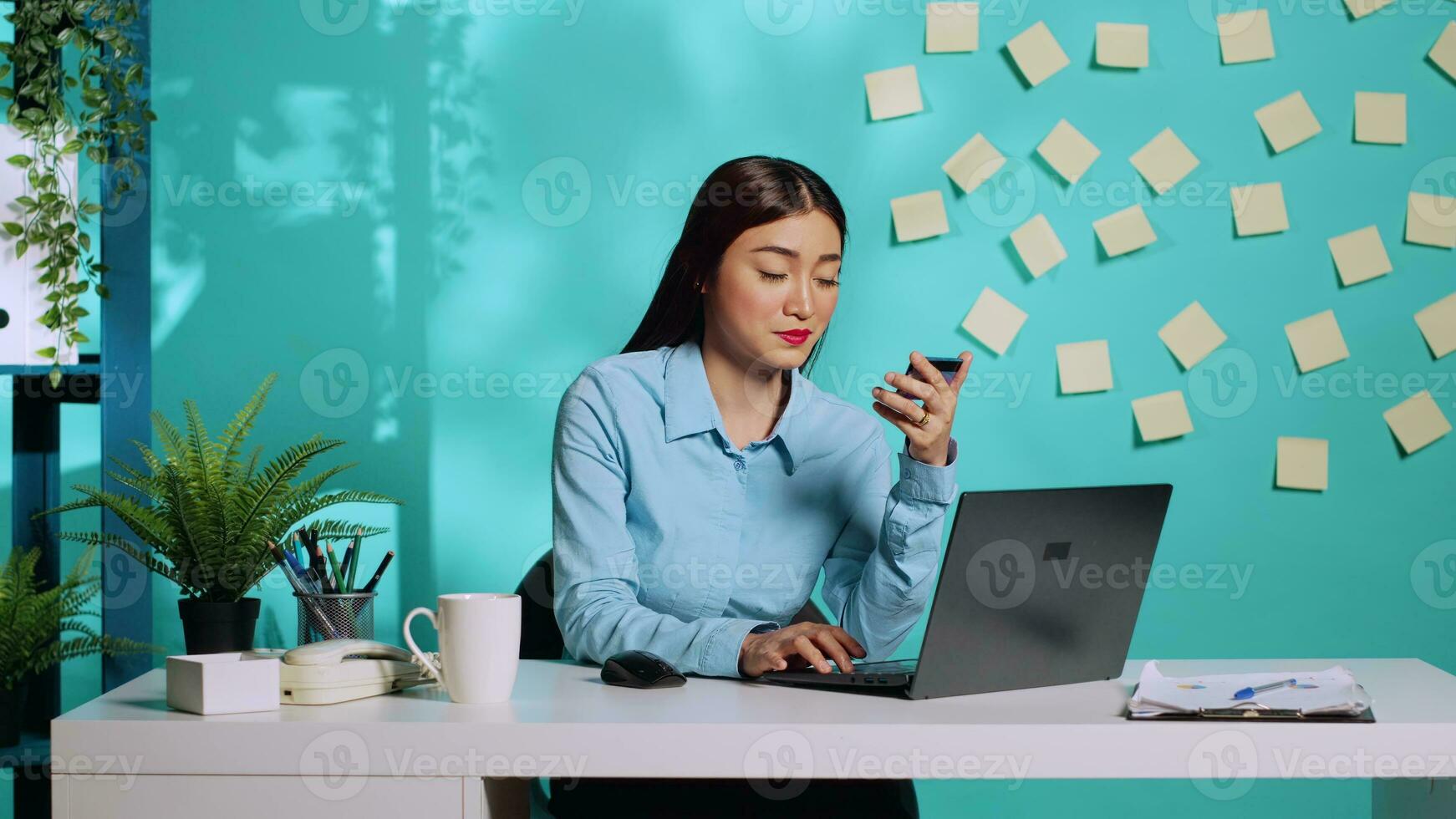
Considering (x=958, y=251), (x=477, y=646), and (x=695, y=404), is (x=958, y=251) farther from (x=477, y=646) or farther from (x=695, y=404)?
(x=477, y=646)

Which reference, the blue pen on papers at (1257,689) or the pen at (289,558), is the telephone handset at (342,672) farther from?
the blue pen on papers at (1257,689)

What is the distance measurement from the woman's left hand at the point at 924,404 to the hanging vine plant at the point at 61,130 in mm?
1223

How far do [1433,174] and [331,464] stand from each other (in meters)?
2.00

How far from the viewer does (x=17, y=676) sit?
5.56ft

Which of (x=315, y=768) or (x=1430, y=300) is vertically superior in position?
Result: (x=1430, y=300)

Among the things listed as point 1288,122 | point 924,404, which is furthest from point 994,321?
point 924,404

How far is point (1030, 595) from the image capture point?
3.35 feet

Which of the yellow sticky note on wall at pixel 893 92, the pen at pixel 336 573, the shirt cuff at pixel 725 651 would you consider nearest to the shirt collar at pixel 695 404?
the shirt cuff at pixel 725 651

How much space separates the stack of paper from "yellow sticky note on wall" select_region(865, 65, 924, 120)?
4.26 ft

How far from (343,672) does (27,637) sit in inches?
37.6

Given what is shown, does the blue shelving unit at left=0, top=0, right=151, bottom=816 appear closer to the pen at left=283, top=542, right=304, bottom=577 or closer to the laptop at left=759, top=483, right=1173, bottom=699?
the pen at left=283, top=542, right=304, bottom=577

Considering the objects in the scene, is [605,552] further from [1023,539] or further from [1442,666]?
[1442,666]

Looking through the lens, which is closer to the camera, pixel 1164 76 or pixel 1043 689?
pixel 1043 689

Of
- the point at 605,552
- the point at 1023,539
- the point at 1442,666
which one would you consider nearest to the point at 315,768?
the point at 605,552
